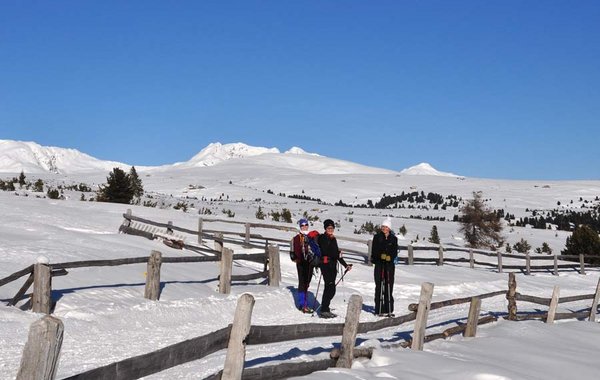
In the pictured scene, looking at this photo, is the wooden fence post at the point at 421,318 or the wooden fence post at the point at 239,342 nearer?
the wooden fence post at the point at 239,342

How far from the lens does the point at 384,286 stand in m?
13.1

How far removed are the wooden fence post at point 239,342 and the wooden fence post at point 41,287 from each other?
5.81 m

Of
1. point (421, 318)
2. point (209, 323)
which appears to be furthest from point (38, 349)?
point (209, 323)

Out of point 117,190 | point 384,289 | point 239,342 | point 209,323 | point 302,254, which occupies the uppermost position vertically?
point 117,190

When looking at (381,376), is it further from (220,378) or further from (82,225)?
(82,225)

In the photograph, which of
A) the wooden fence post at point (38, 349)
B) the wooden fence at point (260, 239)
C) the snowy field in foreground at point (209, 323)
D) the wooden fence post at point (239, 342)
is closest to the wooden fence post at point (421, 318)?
the snowy field in foreground at point (209, 323)

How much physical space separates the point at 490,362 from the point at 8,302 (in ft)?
26.0

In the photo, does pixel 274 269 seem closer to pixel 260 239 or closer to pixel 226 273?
pixel 226 273

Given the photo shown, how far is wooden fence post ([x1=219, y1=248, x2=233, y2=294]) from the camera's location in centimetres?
1403

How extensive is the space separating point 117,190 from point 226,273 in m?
27.8

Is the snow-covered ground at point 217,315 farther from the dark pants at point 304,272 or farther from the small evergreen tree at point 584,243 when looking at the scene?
the small evergreen tree at point 584,243

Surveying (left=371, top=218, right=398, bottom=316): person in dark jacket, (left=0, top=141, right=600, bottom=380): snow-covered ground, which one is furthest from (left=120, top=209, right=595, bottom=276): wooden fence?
(left=371, top=218, right=398, bottom=316): person in dark jacket

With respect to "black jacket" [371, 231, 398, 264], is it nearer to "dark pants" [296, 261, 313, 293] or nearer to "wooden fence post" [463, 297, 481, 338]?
"dark pants" [296, 261, 313, 293]

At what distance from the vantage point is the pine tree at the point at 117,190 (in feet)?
131
